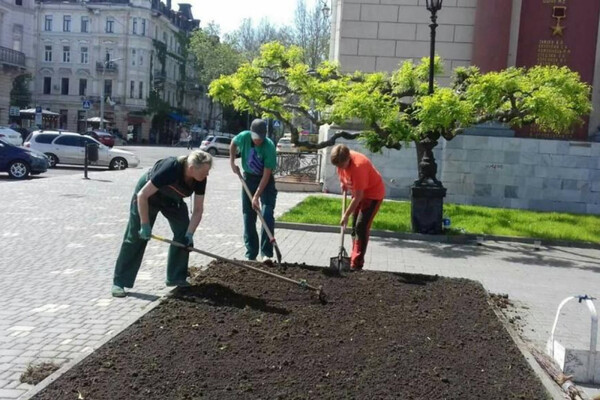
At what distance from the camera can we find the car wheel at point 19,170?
19.7m

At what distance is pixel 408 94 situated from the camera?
1205cm

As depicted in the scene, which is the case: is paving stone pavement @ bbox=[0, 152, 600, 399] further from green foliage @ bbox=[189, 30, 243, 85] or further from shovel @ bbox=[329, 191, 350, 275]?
green foliage @ bbox=[189, 30, 243, 85]

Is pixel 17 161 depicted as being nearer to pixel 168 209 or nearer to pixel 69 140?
pixel 69 140

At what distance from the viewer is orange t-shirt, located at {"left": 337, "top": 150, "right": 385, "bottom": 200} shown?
7180 mm

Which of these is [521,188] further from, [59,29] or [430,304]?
[59,29]

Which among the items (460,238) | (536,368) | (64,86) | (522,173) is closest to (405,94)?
(460,238)

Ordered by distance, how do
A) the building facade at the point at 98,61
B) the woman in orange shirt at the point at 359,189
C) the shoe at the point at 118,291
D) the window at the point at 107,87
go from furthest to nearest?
Result: the window at the point at 107,87 → the building facade at the point at 98,61 → the woman in orange shirt at the point at 359,189 → the shoe at the point at 118,291

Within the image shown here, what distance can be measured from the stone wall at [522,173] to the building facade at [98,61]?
5232 cm

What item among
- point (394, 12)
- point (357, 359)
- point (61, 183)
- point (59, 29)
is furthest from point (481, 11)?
point (59, 29)

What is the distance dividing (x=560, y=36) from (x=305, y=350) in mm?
15119

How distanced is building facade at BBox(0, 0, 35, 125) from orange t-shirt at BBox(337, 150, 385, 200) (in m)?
47.8

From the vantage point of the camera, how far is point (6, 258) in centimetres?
793

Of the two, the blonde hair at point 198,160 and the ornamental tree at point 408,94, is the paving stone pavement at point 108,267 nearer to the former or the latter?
the blonde hair at point 198,160

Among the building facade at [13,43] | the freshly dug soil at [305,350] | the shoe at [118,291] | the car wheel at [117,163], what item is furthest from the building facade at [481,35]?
the building facade at [13,43]
